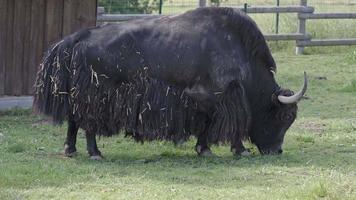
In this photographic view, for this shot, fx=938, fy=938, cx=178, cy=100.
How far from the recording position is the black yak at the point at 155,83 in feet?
34.0

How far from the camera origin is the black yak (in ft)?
34.0

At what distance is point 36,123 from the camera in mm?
12789

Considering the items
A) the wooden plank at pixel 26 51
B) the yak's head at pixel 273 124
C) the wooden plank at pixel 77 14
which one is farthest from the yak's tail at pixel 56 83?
the wooden plank at pixel 77 14

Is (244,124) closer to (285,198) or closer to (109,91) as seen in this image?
(109,91)

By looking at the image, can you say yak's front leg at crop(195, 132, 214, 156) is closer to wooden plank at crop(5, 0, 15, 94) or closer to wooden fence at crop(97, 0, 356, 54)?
wooden plank at crop(5, 0, 15, 94)

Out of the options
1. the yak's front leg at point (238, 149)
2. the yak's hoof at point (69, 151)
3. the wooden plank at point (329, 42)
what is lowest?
the yak's hoof at point (69, 151)

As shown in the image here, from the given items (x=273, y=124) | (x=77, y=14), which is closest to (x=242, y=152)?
(x=273, y=124)

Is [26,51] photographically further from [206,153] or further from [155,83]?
[206,153]

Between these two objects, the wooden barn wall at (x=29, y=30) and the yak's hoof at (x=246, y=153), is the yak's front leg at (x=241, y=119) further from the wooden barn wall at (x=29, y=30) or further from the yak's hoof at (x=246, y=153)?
the wooden barn wall at (x=29, y=30)

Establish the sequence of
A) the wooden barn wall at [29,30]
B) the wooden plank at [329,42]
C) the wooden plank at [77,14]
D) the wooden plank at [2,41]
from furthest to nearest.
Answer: the wooden plank at [329,42]
the wooden plank at [77,14]
the wooden barn wall at [29,30]
the wooden plank at [2,41]

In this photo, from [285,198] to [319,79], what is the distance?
32.6 ft

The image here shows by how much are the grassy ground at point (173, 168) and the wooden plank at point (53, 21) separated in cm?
127

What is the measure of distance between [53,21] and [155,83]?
13.3 ft

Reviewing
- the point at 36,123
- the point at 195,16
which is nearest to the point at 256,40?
the point at 195,16
